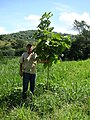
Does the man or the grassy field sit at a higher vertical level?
the man

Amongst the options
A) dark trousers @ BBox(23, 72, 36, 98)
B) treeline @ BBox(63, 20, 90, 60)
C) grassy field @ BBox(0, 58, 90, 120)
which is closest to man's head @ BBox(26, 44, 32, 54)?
dark trousers @ BBox(23, 72, 36, 98)

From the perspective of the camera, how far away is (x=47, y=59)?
942 cm

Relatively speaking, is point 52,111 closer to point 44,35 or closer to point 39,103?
point 39,103

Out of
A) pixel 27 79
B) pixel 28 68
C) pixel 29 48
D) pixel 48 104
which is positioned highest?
pixel 29 48

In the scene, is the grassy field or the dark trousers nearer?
the grassy field

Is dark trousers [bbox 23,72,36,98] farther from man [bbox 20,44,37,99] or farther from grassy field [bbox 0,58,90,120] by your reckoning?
grassy field [bbox 0,58,90,120]

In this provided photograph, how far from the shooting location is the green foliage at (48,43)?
365 inches

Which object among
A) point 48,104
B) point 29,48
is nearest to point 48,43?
point 29,48

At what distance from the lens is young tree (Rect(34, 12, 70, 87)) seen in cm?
927

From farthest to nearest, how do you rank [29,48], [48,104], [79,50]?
[79,50] < [29,48] < [48,104]

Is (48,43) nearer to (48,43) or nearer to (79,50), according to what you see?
(48,43)

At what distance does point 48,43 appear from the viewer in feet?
30.3

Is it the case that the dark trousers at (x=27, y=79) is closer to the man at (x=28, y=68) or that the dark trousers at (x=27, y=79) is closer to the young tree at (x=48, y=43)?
the man at (x=28, y=68)

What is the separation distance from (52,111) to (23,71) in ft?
6.43
